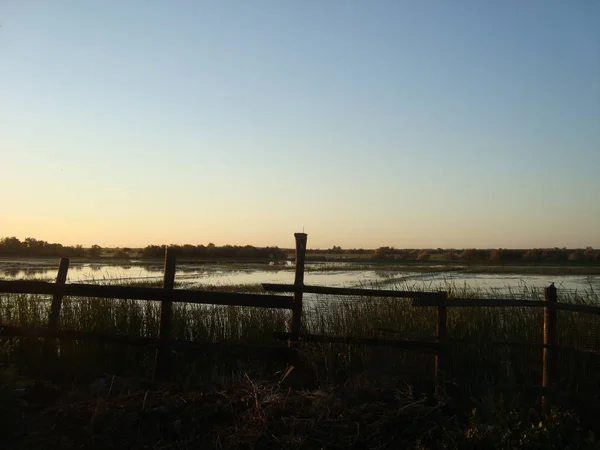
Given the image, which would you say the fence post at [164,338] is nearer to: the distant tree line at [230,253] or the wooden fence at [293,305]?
the wooden fence at [293,305]

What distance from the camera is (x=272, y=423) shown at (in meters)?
5.73

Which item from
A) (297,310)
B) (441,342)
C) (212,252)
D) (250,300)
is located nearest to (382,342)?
(441,342)

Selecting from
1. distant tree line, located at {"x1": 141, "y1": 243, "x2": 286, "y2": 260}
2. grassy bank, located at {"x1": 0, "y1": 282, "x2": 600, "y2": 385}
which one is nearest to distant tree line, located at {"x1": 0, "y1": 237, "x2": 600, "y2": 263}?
distant tree line, located at {"x1": 141, "y1": 243, "x2": 286, "y2": 260}

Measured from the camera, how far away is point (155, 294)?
26.6 feet

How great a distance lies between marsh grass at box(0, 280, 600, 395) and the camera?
8.66 metres

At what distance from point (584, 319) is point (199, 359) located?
7.01 m

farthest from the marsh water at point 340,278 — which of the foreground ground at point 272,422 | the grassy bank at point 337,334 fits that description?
the foreground ground at point 272,422

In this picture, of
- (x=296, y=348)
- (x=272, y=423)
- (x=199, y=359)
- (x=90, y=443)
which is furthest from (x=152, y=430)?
(x=199, y=359)

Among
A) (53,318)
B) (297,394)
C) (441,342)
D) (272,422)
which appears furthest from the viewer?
(53,318)

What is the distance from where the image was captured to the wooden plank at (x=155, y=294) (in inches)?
309

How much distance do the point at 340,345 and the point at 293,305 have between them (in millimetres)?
1977

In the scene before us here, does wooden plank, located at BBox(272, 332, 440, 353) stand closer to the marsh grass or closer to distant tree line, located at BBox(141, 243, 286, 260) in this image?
the marsh grass

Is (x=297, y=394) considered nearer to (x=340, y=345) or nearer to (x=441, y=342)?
(x=441, y=342)

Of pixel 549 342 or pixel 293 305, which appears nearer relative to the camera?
pixel 549 342
